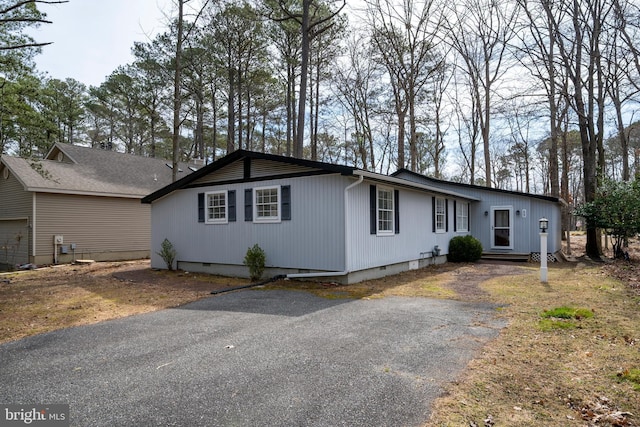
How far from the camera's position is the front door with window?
49.1 ft

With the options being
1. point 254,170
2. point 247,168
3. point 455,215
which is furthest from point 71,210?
point 455,215

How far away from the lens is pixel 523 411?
2.81 meters

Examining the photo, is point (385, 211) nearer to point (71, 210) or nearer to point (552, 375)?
point (552, 375)

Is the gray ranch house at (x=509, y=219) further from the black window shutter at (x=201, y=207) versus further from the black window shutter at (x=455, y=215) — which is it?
the black window shutter at (x=201, y=207)

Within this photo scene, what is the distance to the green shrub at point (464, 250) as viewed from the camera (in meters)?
13.6

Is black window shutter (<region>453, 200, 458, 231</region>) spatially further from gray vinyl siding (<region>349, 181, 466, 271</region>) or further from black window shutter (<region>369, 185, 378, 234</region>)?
black window shutter (<region>369, 185, 378, 234</region>)

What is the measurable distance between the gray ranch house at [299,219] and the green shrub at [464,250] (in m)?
0.68

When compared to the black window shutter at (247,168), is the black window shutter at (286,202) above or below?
below

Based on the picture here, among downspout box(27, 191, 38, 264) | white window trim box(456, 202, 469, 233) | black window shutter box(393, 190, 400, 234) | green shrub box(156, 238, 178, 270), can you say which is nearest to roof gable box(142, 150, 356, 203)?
green shrub box(156, 238, 178, 270)

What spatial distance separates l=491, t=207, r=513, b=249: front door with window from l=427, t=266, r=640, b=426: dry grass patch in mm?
9087

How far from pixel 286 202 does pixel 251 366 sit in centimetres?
589

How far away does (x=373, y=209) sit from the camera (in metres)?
9.29

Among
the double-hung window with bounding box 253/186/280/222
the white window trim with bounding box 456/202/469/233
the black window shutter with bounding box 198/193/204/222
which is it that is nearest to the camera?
the double-hung window with bounding box 253/186/280/222

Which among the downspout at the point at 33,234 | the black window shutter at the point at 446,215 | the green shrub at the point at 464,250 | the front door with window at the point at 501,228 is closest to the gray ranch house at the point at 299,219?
the black window shutter at the point at 446,215
